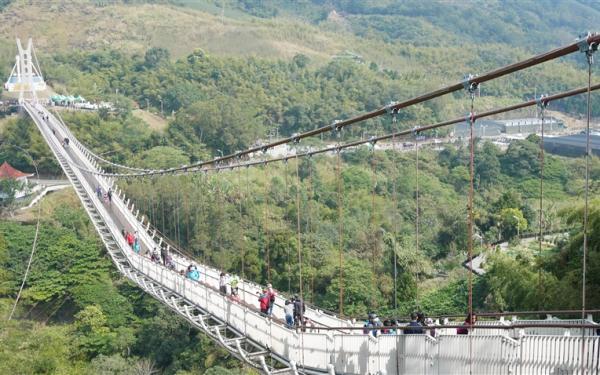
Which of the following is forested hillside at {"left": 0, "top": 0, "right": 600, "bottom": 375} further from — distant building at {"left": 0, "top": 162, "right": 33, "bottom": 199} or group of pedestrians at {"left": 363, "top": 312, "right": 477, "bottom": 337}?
group of pedestrians at {"left": 363, "top": 312, "right": 477, "bottom": 337}

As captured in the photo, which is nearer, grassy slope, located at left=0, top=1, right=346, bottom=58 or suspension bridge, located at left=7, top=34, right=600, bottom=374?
suspension bridge, located at left=7, top=34, right=600, bottom=374

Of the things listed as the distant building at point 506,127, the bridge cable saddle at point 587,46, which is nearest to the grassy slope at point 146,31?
the distant building at point 506,127

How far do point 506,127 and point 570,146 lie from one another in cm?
861

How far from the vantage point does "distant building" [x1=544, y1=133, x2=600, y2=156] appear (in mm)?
46981

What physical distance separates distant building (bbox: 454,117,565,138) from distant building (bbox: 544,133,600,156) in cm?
457

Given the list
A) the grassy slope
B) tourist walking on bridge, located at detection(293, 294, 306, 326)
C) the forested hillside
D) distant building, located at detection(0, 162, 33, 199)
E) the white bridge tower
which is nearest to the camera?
tourist walking on bridge, located at detection(293, 294, 306, 326)

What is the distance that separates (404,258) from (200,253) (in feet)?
21.1

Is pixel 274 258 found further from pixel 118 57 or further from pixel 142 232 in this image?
pixel 118 57

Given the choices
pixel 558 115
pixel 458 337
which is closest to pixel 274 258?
pixel 458 337

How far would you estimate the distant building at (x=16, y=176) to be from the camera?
38031 millimetres

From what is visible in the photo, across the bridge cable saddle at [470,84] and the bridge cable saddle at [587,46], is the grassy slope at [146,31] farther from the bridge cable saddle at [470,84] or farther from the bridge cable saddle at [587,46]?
the bridge cable saddle at [587,46]

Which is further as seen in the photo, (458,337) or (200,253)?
(200,253)

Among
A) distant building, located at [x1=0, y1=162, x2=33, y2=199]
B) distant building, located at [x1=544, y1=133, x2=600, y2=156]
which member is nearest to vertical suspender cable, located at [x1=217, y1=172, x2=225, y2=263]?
distant building, located at [x1=0, y1=162, x2=33, y2=199]

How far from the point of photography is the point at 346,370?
7.96 m
